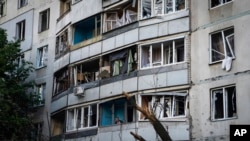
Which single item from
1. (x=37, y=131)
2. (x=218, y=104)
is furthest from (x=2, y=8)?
(x=218, y=104)

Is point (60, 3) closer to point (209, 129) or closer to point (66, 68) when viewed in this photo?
point (66, 68)

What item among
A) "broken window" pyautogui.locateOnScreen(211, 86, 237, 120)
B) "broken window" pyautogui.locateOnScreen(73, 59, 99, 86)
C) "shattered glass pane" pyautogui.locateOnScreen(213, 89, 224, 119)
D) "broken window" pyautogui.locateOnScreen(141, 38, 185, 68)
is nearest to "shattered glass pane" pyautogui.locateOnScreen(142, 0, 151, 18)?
"broken window" pyautogui.locateOnScreen(141, 38, 185, 68)

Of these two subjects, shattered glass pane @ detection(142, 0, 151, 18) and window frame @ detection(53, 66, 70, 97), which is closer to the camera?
shattered glass pane @ detection(142, 0, 151, 18)

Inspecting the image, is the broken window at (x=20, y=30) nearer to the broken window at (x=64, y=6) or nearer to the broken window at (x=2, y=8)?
the broken window at (x=2, y=8)

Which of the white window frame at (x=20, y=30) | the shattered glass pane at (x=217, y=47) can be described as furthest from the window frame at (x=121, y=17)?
the white window frame at (x=20, y=30)

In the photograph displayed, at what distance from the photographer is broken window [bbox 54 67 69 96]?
31.2m

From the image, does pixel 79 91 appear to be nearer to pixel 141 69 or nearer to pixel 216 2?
pixel 141 69

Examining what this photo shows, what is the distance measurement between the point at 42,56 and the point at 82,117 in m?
8.04

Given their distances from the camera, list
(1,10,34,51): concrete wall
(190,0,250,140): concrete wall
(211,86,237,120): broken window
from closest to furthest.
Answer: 1. (190,0,250,140): concrete wall
2. (211,86,237,120): broken window
3. (1,10,34,51): concrete wall

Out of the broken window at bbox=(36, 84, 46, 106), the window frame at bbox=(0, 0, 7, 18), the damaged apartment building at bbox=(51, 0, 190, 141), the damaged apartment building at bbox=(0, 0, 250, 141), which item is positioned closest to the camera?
the damaged apartment building at bbox=(0, 0, 250, 141)

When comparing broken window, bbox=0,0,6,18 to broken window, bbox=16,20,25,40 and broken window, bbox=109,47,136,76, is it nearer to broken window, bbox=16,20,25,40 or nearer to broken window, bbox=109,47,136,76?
broken window, bbox=16,20,25,40

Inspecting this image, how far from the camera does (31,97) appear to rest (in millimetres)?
32188

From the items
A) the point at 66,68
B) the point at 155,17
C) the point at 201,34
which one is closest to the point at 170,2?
the point at 155,17

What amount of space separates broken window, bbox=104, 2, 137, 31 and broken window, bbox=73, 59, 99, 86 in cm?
242
